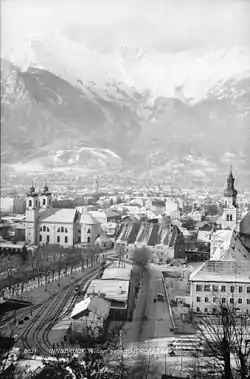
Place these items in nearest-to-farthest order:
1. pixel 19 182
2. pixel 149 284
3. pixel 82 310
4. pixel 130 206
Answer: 1. pixel 82 310
2. pixel 149 284
3. pixel 130 206
4. pixel 19 182

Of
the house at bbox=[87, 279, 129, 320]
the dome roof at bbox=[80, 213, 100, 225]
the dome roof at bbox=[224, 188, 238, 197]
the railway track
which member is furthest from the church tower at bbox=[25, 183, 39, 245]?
the dome roof at bbox=[224, 188, 238, 197]

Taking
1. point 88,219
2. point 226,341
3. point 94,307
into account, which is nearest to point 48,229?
point 88,219

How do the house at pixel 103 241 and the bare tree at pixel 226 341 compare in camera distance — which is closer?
the bare tree at pixel 226 341

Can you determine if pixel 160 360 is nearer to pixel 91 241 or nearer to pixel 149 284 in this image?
pixel 149 284

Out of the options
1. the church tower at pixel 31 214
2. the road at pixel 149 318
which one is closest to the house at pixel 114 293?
the road at pixel 149 318

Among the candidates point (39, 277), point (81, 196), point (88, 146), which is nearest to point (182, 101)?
point (88, 146)

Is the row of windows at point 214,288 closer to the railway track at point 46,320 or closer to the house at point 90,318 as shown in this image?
the house at point 90,318
